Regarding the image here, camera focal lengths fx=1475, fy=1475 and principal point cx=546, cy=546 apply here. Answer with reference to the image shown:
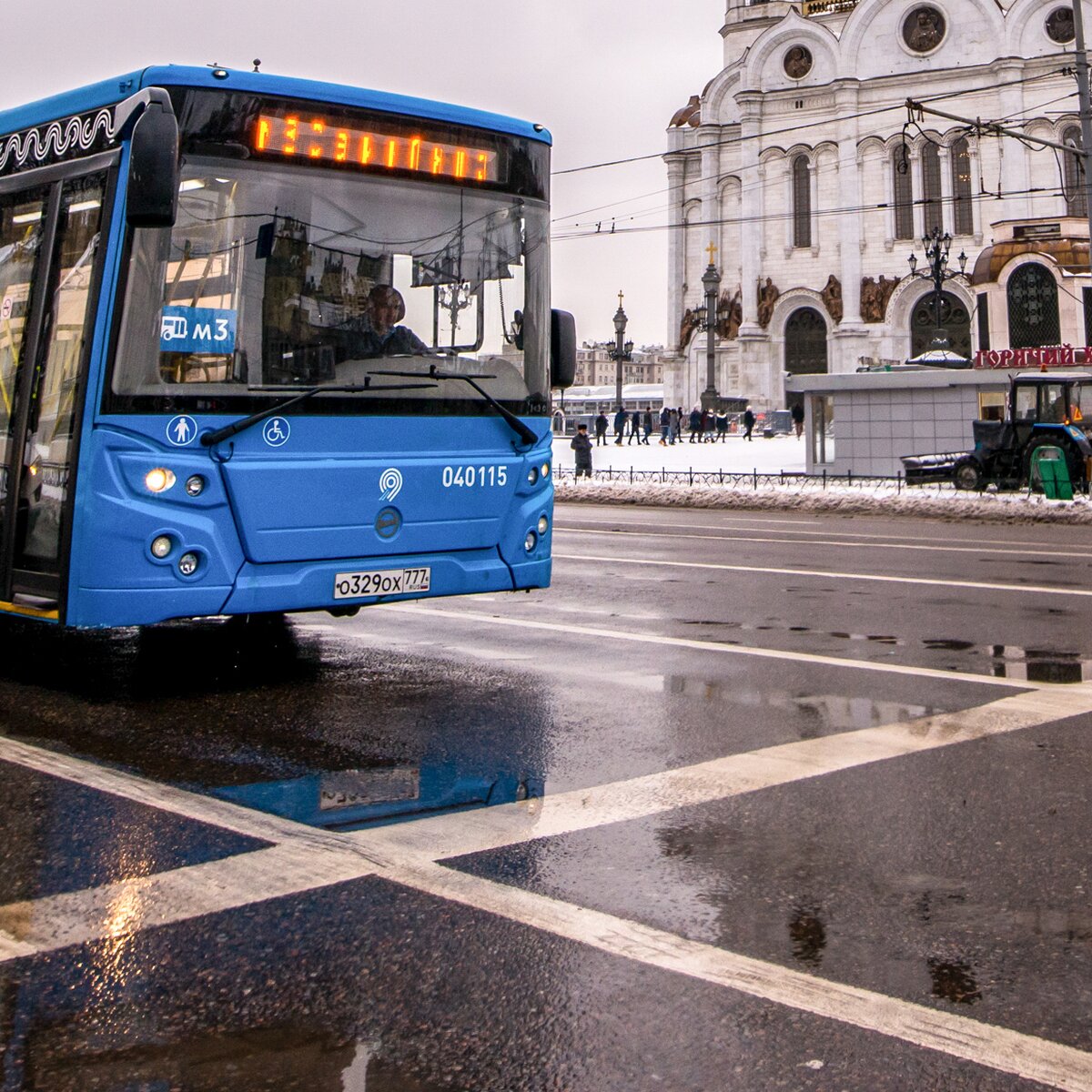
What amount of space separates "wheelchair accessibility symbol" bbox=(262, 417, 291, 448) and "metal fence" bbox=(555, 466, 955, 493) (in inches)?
822

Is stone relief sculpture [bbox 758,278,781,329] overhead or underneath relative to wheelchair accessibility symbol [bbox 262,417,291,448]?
overhead

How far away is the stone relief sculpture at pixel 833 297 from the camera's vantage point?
7300 cm

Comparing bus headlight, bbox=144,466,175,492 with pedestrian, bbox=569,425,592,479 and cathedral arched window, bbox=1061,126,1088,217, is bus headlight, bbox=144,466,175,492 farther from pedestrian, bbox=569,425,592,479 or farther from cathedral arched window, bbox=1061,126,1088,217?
cathedral arched window, bbox=1061,126,1088,217

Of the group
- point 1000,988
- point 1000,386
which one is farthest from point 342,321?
point 1000,386

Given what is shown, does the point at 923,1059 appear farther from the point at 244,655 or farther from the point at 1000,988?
the point at 244,655

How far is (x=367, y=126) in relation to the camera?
24.1 ft

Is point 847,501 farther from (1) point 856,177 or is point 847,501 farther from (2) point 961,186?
(1) point 856,177

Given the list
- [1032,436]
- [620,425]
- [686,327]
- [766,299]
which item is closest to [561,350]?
[1032,436]

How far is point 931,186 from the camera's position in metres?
70.9

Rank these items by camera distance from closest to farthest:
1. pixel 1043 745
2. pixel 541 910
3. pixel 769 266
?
pixel 541 910
pixel 1043 745
pixel 769 266

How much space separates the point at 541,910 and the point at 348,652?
15.8 feet

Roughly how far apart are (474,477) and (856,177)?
67984mm

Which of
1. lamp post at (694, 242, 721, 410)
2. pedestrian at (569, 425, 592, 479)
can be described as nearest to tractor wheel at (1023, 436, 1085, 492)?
pedestrian at (569, 425, 592, 479)

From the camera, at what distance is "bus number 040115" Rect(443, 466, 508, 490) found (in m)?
7.68
